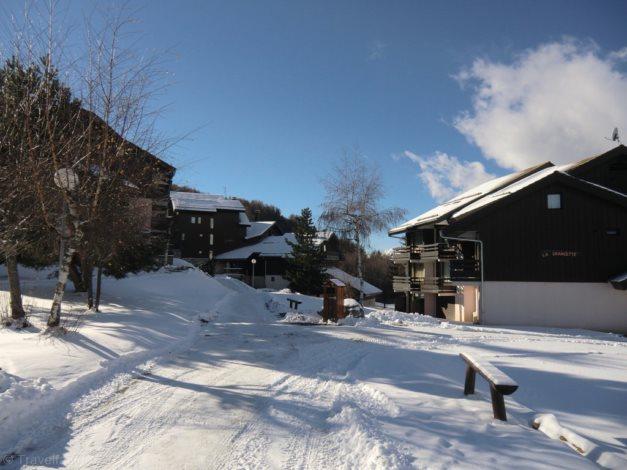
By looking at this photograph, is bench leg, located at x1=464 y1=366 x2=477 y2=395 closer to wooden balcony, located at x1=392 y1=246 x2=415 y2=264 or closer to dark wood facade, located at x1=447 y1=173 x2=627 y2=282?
dark wood facade, located at x1=447 y1=173 x2=627 y2=282

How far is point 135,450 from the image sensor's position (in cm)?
441

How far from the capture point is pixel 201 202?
191ft

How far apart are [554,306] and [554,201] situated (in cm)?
577

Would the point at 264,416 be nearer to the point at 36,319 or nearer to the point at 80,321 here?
the point at 80,321

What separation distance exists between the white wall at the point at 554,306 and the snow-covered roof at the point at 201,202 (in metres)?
39.5

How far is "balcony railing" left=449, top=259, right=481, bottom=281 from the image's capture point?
78.7 feet

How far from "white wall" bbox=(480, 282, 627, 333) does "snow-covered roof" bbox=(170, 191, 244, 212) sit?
1554 inches

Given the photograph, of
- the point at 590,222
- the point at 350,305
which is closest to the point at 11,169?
the point at 350,305

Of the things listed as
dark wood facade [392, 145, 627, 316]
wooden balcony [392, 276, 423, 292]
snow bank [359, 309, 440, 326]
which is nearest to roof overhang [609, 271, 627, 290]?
dark wood facade [392, 145, 627, 316]

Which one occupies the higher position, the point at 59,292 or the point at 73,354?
the point at 59,292

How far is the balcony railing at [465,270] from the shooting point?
24.0 m

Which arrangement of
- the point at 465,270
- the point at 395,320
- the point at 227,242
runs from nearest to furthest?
the point at 395,320 → the point at 465,270 → the point at 227,242

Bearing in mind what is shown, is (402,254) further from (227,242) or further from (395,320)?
(227,242)

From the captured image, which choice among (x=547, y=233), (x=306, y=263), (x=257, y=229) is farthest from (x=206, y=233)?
(x=547, y=233)
